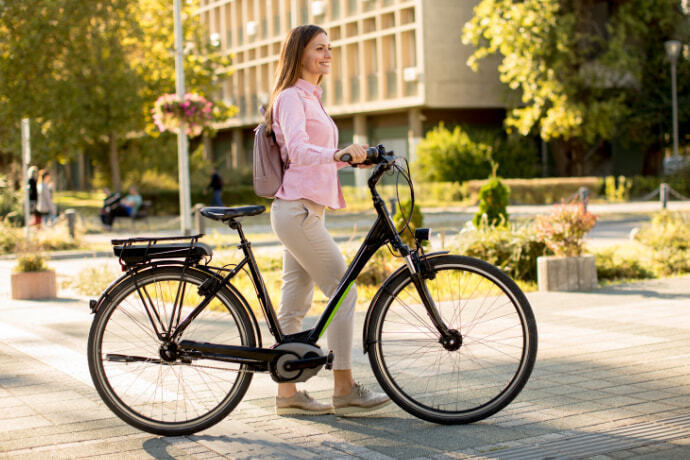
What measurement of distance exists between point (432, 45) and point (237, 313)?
39360mm

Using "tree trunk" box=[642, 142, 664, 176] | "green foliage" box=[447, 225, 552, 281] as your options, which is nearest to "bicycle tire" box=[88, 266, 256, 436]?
"green foliage" box=[447, 225, 552, 281]

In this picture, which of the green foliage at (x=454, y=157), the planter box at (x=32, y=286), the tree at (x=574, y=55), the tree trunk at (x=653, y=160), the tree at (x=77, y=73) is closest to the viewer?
the planter box at (x=32, y=286)

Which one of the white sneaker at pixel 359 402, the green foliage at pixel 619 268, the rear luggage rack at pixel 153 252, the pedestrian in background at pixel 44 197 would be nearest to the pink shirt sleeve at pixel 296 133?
the rear luggage rack at pixel 153 252

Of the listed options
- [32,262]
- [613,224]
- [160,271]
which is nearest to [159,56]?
[613,224]

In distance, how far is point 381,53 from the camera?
44938mm

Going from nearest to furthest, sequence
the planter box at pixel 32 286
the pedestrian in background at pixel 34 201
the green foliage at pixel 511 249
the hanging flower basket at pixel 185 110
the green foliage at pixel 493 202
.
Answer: the green foliage at pixel 511 249 → the planter box at pixel 32 286 → the green foliage at pixel 493 202 → the hanging flower basket at pixel 185 110 → the pedestrian in background at pixel 34 201

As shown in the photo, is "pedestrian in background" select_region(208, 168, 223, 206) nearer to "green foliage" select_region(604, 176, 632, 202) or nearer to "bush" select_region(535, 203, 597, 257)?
"green foliage" select_region(604, 176, 632, 202)

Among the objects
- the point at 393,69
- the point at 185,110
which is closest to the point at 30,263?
the point at 185,110

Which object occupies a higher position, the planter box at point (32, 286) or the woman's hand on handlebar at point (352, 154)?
the woman's hand on handlebar at point (352, 154)

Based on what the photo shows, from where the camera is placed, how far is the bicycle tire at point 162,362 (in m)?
4.66

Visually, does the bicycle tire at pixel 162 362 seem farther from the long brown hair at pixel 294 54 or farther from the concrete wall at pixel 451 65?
the concrete wall at pixel 451 65

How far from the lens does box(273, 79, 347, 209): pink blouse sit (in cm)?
470

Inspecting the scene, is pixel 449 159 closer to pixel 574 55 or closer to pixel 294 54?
pixel 574 55

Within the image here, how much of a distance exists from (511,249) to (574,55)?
1042 inches
